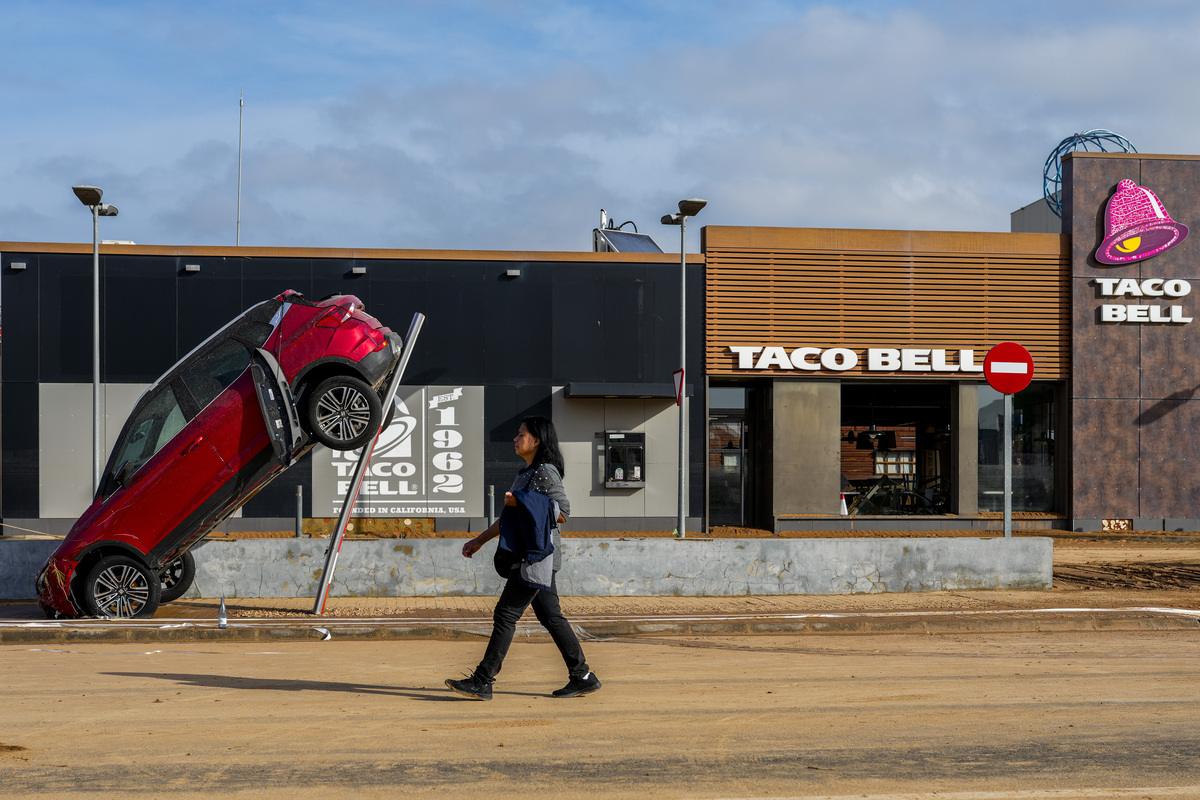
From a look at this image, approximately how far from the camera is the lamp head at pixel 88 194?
18.3 m

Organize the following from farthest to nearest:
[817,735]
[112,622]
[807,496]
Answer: [807,496] < [112,622] < [817,735]

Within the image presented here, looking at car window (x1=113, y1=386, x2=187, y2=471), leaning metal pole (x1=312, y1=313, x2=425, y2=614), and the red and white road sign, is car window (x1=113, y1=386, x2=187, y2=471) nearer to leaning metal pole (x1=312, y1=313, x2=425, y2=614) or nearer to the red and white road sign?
leaning metal pole (x1=312, y1=313, x2=425, y2=614)

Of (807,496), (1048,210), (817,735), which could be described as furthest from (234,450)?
(1048,210)

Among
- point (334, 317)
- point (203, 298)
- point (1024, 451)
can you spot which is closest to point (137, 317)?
point (203, 298)

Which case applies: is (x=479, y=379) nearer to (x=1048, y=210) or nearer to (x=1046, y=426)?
(x=1046, y=426)

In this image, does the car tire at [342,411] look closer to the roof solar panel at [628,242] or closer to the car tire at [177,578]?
the car tire at [177,578]

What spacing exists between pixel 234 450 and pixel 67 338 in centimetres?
1436

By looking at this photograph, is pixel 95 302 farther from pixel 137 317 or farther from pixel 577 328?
pixel 577 328

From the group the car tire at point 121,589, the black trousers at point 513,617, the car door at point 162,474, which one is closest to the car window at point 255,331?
the car door at point 162,474

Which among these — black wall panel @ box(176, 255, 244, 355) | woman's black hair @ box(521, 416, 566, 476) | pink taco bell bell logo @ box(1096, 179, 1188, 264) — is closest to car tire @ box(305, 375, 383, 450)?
woman's black hair @ box(521, 416, 566, 476)

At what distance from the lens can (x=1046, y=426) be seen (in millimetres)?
25188

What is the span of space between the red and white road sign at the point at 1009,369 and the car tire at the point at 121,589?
10.6 m

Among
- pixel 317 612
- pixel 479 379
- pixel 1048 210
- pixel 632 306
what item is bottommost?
pixel 317 612

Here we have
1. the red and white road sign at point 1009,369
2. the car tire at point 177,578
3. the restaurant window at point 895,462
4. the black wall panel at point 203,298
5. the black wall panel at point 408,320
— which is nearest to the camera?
the car tire at point 177,578
